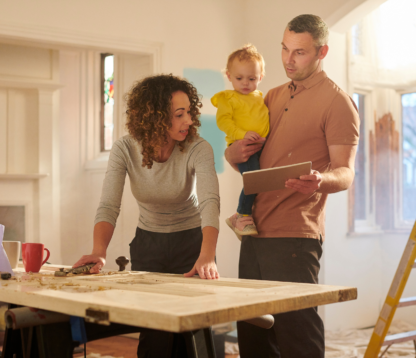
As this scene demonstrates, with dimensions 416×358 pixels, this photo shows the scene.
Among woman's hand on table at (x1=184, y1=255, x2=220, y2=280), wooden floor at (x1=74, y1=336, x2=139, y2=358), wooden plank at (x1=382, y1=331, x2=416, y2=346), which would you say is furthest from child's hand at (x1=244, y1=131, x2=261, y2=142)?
wooden floor at (x1=74, y1=336, x2=139, y2=358)

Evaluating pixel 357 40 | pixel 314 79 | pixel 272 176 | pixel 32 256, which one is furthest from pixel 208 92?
pixel 272 176

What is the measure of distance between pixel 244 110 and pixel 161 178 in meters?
0.47

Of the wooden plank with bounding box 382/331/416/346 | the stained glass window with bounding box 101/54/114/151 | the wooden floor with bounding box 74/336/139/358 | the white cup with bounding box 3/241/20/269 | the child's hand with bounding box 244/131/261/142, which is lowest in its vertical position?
the wooden floor with bounding box 74/336/139/358

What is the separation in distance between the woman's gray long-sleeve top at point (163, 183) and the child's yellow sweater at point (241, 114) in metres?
0.22

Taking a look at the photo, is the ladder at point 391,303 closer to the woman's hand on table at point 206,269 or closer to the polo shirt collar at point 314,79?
the polo shirt collar at point 314,79

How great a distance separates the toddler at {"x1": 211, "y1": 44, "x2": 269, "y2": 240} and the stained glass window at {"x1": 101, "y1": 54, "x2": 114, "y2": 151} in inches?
160

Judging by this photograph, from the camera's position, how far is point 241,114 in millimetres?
2094

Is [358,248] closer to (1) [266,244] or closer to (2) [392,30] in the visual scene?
(2) [392,30]

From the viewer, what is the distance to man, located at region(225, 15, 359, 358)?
163cm

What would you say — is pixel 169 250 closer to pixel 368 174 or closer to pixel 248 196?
pixel 248 196

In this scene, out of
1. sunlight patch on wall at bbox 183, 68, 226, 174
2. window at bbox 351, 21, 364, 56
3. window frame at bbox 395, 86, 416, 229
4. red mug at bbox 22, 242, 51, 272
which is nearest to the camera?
red mug at bbox 22, 242, 51, 272

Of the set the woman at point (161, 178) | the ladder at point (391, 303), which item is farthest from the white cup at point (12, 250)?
the ladder at point (391, 303)

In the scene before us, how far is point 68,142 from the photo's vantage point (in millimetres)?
6102

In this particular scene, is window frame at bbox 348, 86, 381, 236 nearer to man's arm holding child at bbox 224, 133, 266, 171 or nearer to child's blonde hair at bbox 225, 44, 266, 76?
child's blonde hair at bbox 225, 44, 266, 76
